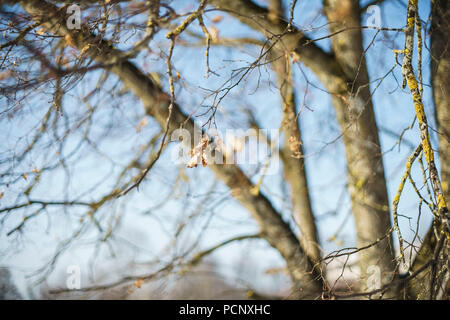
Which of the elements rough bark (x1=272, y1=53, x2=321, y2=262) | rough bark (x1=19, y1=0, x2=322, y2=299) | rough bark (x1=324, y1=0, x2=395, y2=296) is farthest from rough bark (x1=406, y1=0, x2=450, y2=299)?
rough bark (x1=272, y1=53, x2=321, y2=262)

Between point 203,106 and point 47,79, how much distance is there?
875mm

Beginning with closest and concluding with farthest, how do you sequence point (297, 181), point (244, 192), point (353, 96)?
point (353, 96) → point (244, 192) → point (297, 181)

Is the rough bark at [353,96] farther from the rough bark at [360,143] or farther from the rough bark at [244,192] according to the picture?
the rough bark at [244,192]

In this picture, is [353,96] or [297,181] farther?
[297,181]

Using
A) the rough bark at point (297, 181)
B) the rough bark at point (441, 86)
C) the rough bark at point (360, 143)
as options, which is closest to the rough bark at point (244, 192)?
the rough bark at point (297, 181)

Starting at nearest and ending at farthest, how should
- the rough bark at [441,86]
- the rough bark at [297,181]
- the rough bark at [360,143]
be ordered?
the rough bark at [441,86] → the rough bark at [360,143] → the rough bark at [297,181]

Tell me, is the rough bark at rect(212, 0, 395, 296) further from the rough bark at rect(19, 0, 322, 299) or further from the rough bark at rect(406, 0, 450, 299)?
the rough bark at rect(19, 0, 322, 299)

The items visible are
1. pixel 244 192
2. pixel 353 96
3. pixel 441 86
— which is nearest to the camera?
pixel 441 86

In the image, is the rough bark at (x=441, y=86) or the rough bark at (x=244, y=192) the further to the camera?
the rough bark at (x=244, y=192)

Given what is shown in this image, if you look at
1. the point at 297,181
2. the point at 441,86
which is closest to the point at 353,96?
the point at 441,86

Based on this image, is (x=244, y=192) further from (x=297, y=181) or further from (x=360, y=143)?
(x=360, y=143)

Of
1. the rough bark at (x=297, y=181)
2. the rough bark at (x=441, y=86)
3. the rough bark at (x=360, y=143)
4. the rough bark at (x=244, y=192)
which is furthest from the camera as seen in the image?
the rough bark at (x=297, y=181)

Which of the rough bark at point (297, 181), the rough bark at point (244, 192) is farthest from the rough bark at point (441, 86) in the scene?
the rough bark at point (297, 181)
